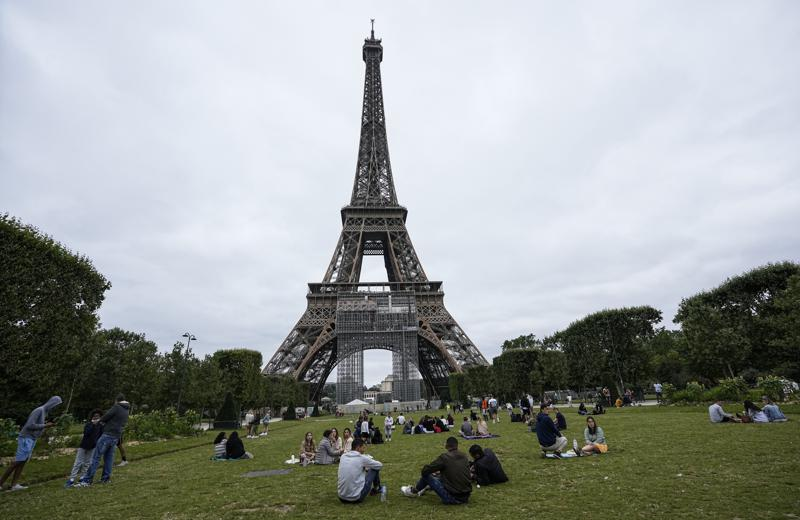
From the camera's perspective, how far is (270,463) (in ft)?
38.9

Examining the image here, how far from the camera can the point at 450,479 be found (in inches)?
257

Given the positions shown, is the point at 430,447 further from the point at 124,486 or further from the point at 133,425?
the point at 133,425

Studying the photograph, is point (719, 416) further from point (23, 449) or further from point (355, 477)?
point (23, 449)

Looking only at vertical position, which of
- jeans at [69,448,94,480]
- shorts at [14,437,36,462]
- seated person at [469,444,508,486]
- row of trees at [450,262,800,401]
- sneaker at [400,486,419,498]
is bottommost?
sneaker at [400,486,419,498]

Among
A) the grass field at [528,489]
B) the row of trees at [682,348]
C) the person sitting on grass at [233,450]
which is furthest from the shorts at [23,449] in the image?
the row of trees at [682,348]

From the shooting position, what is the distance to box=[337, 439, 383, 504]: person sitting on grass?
22.0 feet

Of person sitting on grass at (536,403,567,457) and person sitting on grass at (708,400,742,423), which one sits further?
person sitting on grass at (708,400,742,423)

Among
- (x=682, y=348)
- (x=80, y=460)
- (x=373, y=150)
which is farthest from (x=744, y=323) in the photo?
(x=373, y=150)

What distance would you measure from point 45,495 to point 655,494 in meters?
11.0

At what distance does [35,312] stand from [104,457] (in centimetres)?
1142

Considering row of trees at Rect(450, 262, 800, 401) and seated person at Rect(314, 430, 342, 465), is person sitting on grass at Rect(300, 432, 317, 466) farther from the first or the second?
row of trees at Rect(450, 262, 800, 401)

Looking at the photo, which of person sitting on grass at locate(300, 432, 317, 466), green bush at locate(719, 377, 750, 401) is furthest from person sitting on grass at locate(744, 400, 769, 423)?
person sitting on grass at locate(300, 432, 317, 466)

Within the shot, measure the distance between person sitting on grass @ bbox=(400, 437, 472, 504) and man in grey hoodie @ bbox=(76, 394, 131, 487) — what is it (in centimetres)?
707

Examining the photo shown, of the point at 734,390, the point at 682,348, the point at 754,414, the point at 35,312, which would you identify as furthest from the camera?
the point at 682,348
